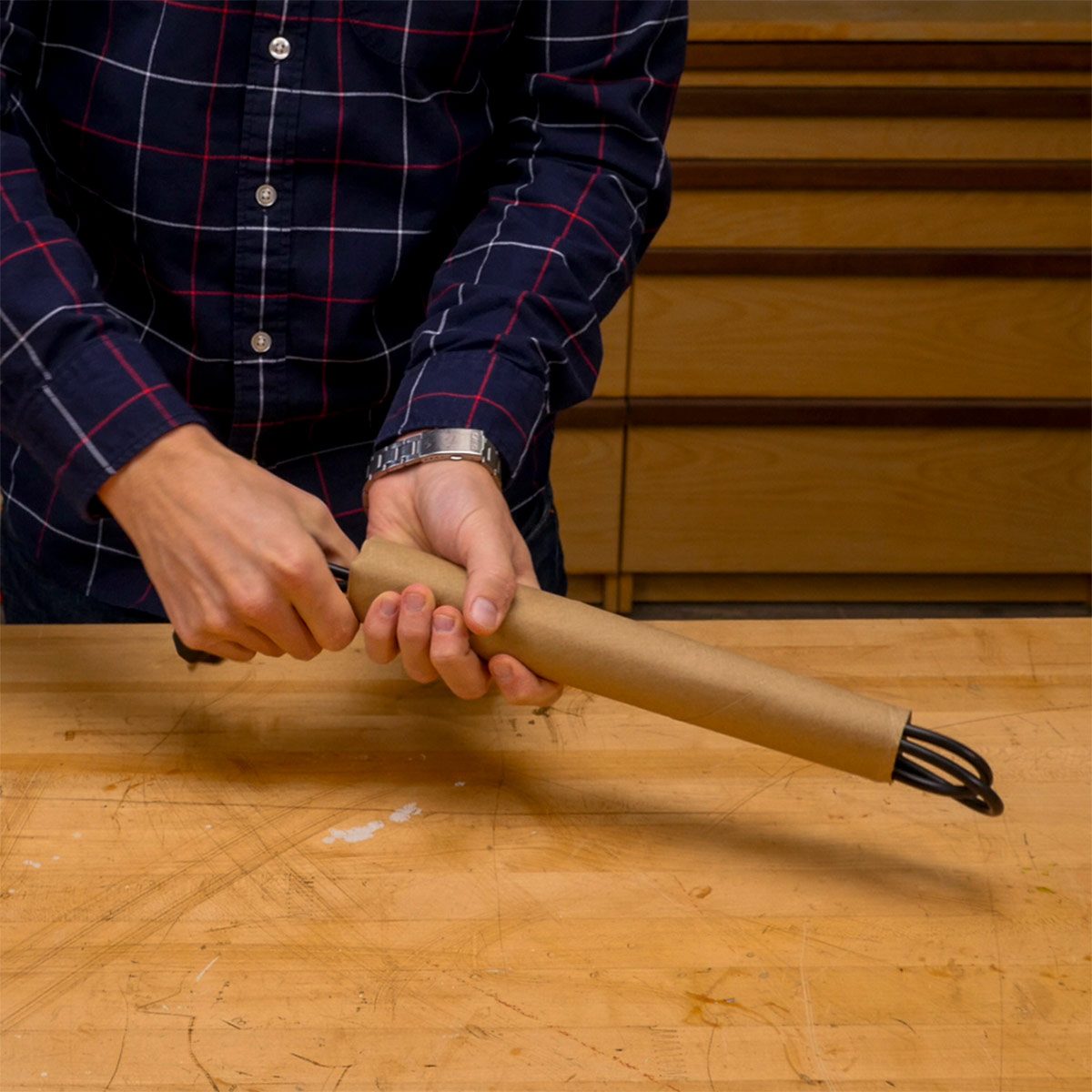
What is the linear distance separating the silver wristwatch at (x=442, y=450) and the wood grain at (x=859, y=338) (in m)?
1.14

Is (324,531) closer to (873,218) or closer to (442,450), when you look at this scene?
(442,450)

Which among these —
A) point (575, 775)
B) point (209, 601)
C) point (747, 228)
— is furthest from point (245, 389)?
point (747, 228)

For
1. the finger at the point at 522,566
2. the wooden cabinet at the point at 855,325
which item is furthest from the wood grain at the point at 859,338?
the finger at the point at 522,566

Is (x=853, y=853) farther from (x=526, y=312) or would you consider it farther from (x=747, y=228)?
(x=747, y=228)

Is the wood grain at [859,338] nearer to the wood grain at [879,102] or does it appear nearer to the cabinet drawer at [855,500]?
the cabinet drawer at [855,500]

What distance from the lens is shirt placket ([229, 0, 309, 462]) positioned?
0.75 meters

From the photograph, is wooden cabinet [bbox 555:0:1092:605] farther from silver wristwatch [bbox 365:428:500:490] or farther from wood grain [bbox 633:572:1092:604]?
silver wristwatch [bbox 365:428:500:490]

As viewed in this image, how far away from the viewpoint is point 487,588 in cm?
62

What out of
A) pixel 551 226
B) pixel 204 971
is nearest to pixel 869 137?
pixel 551 226

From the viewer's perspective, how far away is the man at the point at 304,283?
2.14 feet

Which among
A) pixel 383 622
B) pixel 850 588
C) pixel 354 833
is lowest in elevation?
pixel 850 588

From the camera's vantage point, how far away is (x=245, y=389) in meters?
0.81

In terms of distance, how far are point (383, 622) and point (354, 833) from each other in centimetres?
11

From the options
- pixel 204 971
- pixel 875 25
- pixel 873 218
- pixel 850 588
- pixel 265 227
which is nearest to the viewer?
pixel 204 971
